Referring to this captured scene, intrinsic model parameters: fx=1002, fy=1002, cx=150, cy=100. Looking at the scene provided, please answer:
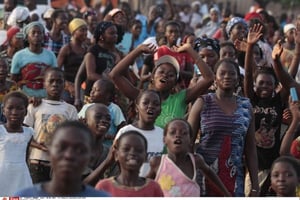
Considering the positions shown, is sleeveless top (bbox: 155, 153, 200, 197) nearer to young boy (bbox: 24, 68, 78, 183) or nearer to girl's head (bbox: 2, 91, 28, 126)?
girl's head (bbox: 2, 91, 28, 126)

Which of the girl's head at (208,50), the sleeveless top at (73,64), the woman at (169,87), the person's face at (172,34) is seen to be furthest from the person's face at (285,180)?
the person's face at (172,34)

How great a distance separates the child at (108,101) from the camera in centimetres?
879

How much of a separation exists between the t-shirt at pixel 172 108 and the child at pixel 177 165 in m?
0.96

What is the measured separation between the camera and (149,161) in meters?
7.18

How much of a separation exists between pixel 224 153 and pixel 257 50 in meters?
3.68

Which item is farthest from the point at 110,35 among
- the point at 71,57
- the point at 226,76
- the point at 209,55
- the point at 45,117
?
the point at 226,76

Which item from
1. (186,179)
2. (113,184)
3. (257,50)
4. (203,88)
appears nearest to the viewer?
(113,184)

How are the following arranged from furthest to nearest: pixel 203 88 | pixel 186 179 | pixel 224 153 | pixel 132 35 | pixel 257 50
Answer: pixel 132 35
pixel 257 50
pixel 203 88
pixel 224 153
pixel 186 179

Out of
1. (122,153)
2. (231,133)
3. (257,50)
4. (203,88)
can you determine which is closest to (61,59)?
(257,50)

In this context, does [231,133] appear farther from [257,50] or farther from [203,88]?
[257,50]

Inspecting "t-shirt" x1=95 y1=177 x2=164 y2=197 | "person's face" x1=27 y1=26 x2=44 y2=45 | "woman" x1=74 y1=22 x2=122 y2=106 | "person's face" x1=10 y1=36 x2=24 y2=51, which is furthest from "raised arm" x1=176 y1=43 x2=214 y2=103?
"person's face" x1=10 y1=36 x2=24 y2=51

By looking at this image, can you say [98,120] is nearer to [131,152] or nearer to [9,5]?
[131,152]

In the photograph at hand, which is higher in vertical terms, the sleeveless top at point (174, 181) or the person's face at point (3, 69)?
the person's face at point (3, 69)

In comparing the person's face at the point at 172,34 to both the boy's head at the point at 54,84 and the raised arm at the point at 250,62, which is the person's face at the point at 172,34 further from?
the boy's head at the point at 54,84
